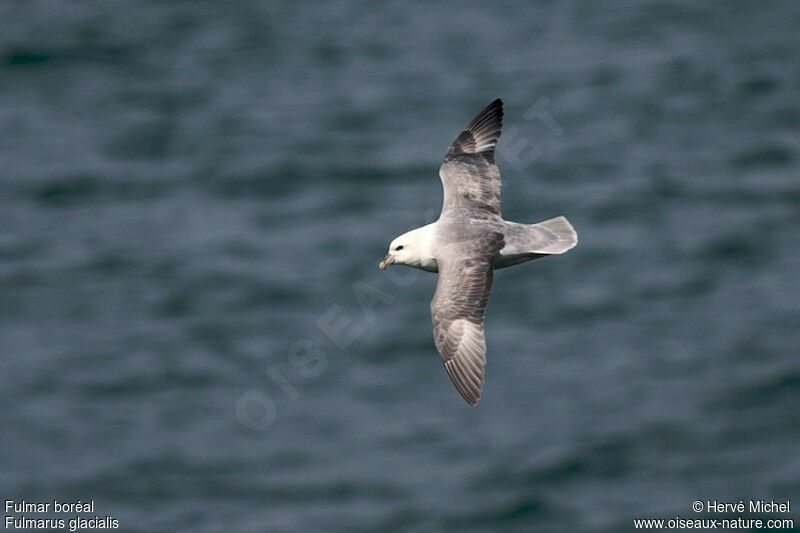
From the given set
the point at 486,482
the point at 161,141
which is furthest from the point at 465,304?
the point at 161,141

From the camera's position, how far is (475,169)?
1228 centimetres

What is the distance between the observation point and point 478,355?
10.6 m

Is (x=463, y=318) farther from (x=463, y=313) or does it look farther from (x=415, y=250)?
(x=415, y=250)

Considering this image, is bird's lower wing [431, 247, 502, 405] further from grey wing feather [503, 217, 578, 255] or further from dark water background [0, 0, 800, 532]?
dark water background [0, 0, 800, 532]

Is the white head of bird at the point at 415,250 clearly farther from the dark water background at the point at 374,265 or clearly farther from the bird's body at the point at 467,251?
the dark water background at the point at 374,265

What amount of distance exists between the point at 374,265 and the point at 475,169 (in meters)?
9.30

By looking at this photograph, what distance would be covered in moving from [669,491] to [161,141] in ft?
41.0

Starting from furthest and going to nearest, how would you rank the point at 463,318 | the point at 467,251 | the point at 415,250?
the point at 415,250 → the point at 467,251 → the point at 463,318
